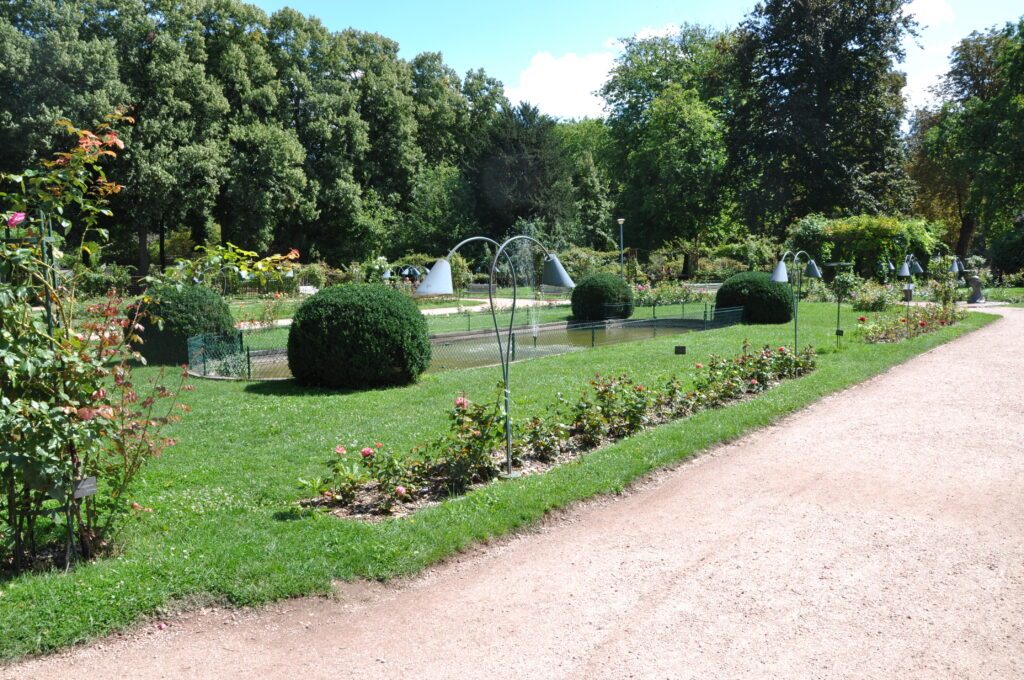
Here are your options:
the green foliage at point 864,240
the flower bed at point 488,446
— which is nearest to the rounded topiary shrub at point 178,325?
the flower bed at point 488,446

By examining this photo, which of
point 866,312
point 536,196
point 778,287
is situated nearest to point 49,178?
point 778,287

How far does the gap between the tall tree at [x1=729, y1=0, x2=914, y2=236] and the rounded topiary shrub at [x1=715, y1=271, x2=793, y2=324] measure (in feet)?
63.0

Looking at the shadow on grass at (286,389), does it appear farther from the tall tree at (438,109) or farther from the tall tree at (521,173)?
the tall tree at (438,109)

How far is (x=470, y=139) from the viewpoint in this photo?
49.4 meters

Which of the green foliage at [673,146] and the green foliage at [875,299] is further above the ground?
the green foliage at [673,146]

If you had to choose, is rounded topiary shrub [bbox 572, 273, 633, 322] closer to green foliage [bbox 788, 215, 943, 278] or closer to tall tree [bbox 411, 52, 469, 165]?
green foliage [bbox 788, 215, 943, 278]

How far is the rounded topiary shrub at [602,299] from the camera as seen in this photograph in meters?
22.4

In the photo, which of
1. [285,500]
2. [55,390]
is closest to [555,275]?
[285,500]

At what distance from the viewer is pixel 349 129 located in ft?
139

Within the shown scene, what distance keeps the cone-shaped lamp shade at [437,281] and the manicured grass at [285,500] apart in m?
1.73

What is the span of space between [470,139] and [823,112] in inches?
855

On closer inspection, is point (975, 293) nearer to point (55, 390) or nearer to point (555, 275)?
point (555, 275)

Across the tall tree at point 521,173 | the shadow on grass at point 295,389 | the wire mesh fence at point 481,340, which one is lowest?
the shadow on grass at point 295,389

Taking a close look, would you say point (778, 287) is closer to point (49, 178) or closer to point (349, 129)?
point (49, 178)
